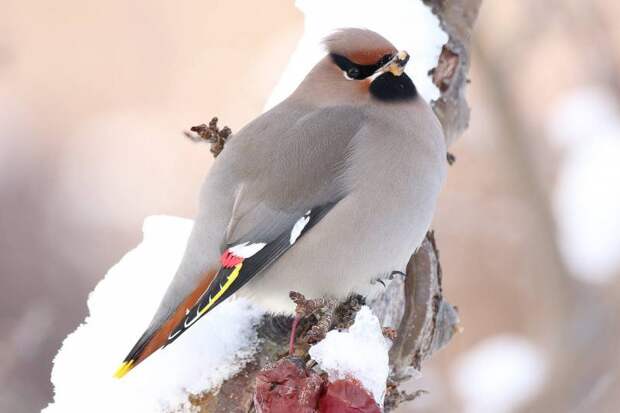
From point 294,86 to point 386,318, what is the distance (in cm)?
99

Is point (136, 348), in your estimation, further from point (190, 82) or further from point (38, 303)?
point (190, 82)

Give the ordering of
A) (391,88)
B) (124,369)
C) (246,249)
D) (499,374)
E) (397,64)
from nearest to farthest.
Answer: (124,369), (246,249), (397,64), (391,88), (499,374)

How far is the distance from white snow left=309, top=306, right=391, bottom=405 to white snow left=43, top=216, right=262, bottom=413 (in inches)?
19.7

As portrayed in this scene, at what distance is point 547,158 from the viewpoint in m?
5.45

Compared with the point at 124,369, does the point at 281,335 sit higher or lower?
lower

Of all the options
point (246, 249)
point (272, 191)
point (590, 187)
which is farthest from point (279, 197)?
point (590, 187)

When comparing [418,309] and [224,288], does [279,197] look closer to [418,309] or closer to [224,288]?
[224,288]

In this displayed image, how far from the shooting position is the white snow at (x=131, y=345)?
2.71 meters

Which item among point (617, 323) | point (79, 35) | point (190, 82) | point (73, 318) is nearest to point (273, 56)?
point (190, 82)

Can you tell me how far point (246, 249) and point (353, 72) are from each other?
781 millimetres

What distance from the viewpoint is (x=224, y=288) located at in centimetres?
292

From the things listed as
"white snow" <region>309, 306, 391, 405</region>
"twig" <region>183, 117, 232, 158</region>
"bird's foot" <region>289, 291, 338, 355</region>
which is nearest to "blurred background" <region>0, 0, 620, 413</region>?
"twig" <region>183, 117, 232, 158</region>

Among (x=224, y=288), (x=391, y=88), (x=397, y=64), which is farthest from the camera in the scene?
(x=391, y=88)

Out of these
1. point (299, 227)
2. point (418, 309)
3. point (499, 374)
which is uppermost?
point (299, 227)
